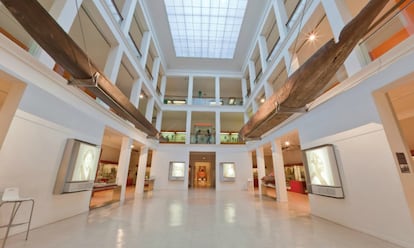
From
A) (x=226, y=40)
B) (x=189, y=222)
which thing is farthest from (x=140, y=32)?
(x=189, y=222)

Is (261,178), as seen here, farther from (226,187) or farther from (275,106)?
(275,106)

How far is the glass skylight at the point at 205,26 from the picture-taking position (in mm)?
7914

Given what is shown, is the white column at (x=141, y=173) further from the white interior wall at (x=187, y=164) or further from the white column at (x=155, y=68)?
the white column at (x=155, y=68)

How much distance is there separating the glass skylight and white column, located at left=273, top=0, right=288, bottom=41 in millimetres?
1625

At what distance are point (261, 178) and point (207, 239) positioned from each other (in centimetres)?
672

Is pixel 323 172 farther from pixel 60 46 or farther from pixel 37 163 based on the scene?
pixel 37 163

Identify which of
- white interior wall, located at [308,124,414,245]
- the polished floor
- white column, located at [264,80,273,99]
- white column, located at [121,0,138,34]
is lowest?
the polished floor

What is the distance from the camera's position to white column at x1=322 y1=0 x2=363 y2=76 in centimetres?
337

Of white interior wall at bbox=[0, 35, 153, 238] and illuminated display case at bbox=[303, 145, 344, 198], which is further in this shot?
illuminated display case at bbox=[303, 145, 344, 198]

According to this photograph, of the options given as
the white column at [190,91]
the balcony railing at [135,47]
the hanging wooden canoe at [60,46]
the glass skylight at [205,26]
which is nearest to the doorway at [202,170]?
the white column at [190,91]

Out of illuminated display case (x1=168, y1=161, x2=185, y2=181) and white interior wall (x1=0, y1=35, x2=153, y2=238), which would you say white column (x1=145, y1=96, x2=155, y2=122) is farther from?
white interior wall (x1=0, y1=35, x2=153, y2=238)

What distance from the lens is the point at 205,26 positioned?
902 centimetres

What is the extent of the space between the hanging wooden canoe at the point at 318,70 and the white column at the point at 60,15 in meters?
5.06

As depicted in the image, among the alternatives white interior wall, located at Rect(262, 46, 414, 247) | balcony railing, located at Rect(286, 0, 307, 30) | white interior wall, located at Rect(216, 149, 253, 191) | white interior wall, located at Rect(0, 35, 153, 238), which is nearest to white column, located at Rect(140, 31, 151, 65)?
white interior wall, located at Rect(0, 35, 153, 238)
